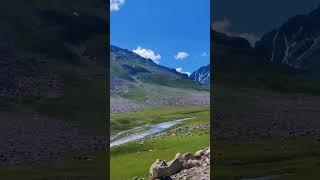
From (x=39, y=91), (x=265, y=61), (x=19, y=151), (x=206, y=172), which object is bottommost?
(x=206, y=172)

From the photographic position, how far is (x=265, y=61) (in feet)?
51.2

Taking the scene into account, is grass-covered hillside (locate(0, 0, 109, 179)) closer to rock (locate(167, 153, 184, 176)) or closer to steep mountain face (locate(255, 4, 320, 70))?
steep mountain face (locate(255, 4, 320, 70))

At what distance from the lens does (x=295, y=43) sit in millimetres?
15914

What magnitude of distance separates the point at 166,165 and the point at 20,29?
11231 mm

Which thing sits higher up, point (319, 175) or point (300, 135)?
point (300, 135)

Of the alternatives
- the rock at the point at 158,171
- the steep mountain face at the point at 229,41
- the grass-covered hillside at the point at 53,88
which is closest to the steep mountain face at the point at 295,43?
the steep mountain face at the point at 229,41

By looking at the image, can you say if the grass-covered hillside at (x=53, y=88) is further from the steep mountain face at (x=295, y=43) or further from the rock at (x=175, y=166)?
the rock at (x=175, y=166)

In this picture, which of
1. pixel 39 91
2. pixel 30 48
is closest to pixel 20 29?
pixel 30 48

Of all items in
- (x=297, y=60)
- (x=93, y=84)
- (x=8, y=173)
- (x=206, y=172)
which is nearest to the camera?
(x=8, y=173)

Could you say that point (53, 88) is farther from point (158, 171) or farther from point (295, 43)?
point (158, 171)

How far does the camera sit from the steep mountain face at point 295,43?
15633mm

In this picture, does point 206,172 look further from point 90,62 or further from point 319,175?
point 90,62

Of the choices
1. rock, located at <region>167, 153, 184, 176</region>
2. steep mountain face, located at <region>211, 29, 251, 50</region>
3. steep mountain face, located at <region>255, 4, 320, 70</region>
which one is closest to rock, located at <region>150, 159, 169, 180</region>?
rock, located at <region>167, 153, 184, 176</region>

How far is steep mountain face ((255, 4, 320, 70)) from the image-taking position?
15633mm
